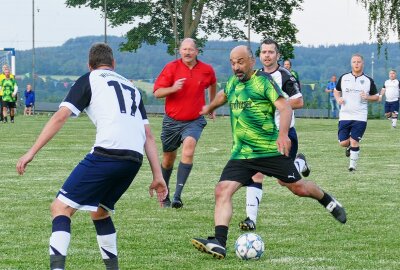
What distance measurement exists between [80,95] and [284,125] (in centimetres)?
226

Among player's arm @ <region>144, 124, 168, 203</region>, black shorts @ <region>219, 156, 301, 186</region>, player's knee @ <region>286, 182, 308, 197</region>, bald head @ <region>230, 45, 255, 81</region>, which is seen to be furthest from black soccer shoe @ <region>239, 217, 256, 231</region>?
player's arm @ <region>144, 124, 168, 203</region>

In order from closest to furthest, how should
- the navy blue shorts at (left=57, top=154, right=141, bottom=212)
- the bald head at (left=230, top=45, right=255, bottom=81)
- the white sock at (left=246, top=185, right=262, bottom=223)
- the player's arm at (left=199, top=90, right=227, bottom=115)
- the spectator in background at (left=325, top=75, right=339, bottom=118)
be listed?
the navy blue shorts at (left=57, top=154, right=141, bottom=212) < the bald head at (left=230, top=45, right=255, bottom=81) < the player's arm at (left=199, top=90, right=227, bottom=115) < the white sock at (left=246, top=185, right=262, bottom=223) < the spectator in background at (left=325, top=75, right=339, bottom=118)

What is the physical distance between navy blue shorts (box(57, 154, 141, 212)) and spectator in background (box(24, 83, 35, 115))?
4044 cm

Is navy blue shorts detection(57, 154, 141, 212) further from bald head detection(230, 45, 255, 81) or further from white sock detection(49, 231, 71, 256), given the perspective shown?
bald head detection(230, 45, 255, 81)

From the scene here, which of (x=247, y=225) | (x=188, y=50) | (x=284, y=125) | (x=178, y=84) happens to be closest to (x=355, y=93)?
(x=188, y=50)

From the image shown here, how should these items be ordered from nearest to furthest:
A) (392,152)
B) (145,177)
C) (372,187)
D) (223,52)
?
(372,187)
(145,177)
(392,152)
(223,52)

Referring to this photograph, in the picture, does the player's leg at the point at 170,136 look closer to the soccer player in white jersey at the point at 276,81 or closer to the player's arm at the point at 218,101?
the soccer player in white jersey at the point at 276,81

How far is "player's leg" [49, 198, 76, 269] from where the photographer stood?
23.6ft

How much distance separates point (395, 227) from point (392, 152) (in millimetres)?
12834

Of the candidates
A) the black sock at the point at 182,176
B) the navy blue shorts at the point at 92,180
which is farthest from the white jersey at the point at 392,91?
the navy blue shorts at the point at 92,180

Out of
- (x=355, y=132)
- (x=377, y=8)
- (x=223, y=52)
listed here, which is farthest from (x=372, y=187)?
(x=223, y=52)

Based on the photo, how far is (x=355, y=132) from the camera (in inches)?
728

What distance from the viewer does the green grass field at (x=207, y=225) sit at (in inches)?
340

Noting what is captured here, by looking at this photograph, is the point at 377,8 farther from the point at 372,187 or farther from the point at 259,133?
the point at 259,133
